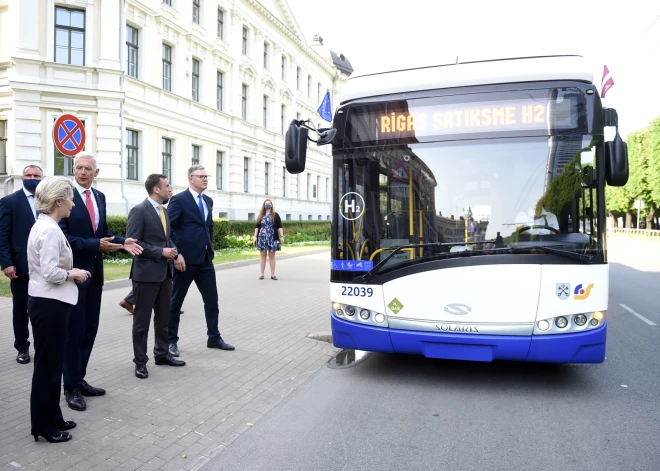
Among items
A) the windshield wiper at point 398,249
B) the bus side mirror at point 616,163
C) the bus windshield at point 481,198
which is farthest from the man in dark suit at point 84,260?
the bus side mirror at point 616,163

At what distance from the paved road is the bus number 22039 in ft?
2.86

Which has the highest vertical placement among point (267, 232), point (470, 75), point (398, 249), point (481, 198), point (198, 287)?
point (470, 75)

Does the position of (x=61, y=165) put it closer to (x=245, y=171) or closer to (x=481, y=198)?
(x=245, y=171)

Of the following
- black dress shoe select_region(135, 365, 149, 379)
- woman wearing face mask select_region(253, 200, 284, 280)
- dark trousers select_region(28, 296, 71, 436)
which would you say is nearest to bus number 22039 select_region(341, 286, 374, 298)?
black dress shoe select_region(135, 365, 149, 379)

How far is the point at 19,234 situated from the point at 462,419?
4.73m

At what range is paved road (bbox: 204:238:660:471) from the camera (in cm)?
372

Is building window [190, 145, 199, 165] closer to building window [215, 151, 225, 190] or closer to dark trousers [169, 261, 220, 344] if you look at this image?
building window [215, 151, 225, 190]

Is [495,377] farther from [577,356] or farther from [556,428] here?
[556,428]

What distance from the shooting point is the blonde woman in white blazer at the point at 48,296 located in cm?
378

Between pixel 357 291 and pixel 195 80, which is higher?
pixel 195 80

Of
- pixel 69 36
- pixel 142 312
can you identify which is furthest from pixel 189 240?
pixel 69 36

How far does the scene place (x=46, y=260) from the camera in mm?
3756

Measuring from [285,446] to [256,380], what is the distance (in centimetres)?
167

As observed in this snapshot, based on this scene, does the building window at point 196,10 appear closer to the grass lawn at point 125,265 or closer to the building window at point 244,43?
the building window at point 244,43
